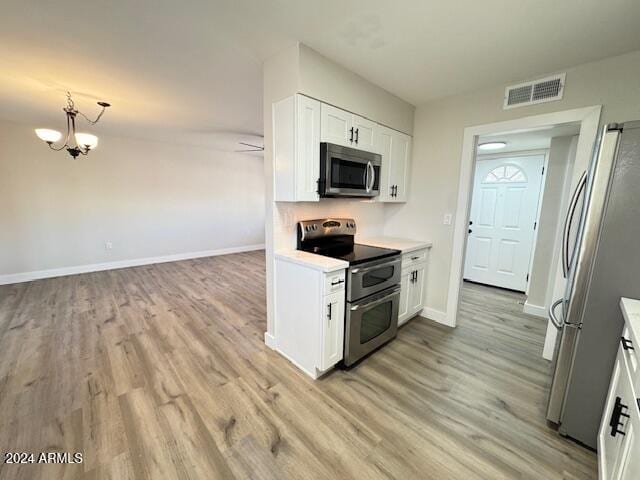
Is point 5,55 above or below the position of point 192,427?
above

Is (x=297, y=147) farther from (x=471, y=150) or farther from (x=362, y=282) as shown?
(x=471, y=150)

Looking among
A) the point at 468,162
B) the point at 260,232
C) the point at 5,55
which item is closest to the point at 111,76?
the point at 5,55

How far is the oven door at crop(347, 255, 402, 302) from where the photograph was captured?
212 cm

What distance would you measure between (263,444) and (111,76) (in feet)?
11.3

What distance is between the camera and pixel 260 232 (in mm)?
7273

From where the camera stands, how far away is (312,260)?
6.77 feet

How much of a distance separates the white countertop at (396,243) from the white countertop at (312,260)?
872mm

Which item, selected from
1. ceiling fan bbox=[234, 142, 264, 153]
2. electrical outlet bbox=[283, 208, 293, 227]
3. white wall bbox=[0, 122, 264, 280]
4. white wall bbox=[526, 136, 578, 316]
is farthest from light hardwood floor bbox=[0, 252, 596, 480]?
ceiling fan bbox=[234, 142, 264, 153]

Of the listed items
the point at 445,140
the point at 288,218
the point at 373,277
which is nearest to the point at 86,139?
the point at 288,218

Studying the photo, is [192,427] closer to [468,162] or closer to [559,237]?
[468,162]

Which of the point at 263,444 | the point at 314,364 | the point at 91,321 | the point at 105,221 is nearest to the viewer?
the point at 263,444

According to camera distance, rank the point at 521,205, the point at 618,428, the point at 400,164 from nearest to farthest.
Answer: the point at 618,428 < the point at 400,164 < the point at 521,205

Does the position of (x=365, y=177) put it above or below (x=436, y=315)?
above

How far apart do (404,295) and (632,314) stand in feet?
5.77
